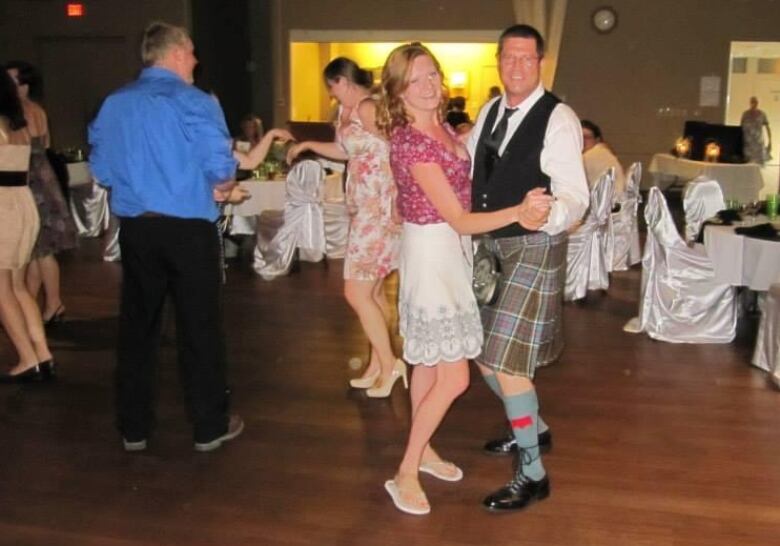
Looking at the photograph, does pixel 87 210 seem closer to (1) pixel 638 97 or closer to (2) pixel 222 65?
(2) pixel 222 65

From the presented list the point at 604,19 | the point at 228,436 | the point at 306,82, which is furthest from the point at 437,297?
the point at 306,82

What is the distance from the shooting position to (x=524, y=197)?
104 inches

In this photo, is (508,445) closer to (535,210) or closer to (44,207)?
(535,210)

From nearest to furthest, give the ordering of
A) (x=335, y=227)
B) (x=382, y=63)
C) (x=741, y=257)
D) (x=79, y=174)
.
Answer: (x=741, y=257), (x=335, y=227), (x=79, y=174), (x=382, y=63)

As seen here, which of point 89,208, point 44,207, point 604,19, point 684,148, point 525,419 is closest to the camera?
point 525,419

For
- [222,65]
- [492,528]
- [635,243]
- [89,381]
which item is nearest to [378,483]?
[492,528]

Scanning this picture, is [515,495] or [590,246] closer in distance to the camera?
[515,495]

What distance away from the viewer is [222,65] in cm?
1184

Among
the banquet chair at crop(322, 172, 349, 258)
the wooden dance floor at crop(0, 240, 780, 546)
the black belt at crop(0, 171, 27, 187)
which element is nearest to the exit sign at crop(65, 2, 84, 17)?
the banquet chair at crop(322, 172, 349, 258)

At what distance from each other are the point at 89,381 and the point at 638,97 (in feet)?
30.2

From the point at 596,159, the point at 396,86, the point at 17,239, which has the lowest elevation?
the point at 17,239

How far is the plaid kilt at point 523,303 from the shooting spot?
8.91 ft

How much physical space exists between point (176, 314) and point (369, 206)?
3.06 ft

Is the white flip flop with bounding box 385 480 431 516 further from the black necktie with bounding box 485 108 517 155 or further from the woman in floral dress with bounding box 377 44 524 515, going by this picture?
the black necktie with bounding box 485 108 517 155
